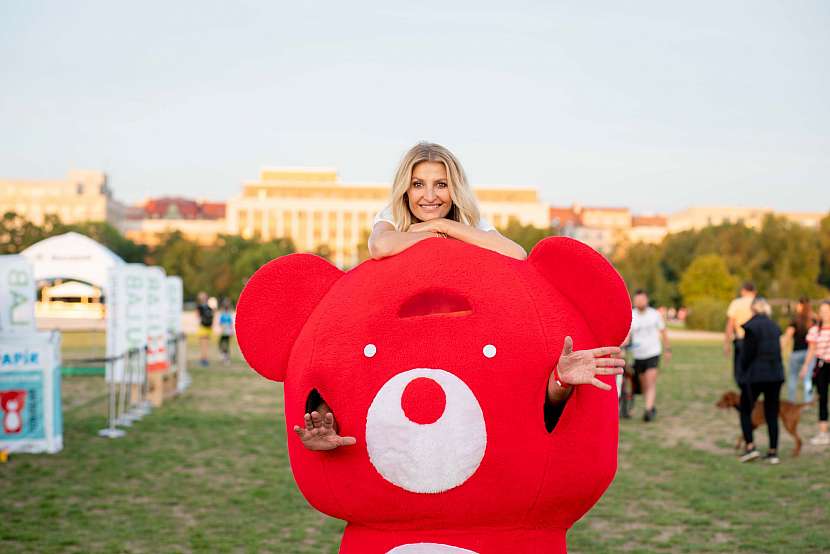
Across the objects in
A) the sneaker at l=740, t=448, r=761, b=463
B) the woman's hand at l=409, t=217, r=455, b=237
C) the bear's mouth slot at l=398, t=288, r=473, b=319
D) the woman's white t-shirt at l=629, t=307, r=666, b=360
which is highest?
the woman's hand at l=409, t=217, r=455, b=237

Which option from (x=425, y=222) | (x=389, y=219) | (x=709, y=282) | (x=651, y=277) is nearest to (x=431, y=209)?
(x=425, y=222)

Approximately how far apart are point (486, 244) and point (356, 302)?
1.92 ft

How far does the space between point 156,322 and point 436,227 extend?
14.0 meters

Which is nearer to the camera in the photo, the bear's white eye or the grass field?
the bear's white eye

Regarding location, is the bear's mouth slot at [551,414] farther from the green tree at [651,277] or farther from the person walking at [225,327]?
the green tree at [651,277]

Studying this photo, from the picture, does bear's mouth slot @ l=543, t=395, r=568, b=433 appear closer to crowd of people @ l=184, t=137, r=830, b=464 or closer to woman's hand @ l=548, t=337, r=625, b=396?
crowd of people @ l=184, t=137, r=830, b=464

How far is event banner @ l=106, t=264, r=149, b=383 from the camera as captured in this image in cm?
1633

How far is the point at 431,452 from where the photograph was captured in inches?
145

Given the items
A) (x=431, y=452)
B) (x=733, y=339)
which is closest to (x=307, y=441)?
(x=431, y=452)

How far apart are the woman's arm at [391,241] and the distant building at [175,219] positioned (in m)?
119

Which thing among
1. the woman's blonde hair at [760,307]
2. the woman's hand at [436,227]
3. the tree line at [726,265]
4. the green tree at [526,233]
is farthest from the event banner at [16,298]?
the green tree at [526,233]

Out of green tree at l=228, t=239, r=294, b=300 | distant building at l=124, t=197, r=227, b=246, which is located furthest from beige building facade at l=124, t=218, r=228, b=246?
green tree at l=228, t=239, r=294, b=300

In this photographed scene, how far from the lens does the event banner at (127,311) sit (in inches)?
643

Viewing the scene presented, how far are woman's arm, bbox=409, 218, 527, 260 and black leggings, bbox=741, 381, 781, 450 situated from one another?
7.66 m
